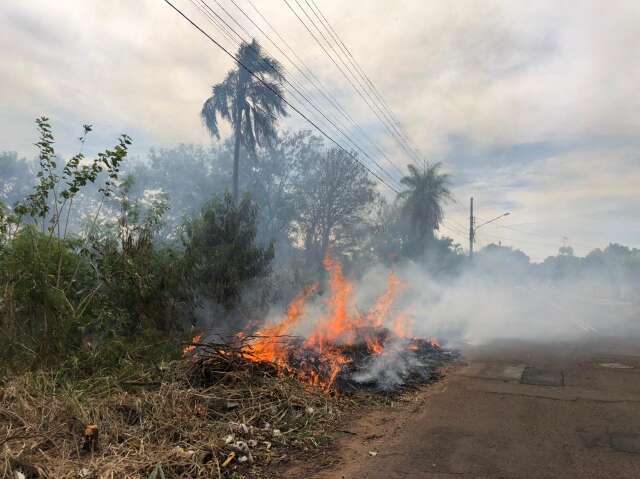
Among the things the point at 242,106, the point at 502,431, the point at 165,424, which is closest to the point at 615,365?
the point at 502,431

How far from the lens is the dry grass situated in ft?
14.8

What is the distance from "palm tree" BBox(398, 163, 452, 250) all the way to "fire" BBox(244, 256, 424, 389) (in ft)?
71.2

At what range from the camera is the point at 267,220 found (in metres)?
36.5

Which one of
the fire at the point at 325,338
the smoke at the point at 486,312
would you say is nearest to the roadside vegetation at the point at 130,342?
the fire at the point at 325,338

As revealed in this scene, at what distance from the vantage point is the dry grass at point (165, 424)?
14.8ft

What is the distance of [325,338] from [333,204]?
25047 mm

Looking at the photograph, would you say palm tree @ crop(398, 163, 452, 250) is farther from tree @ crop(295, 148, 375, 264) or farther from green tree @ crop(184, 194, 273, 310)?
green tree @ crop(184, 194, 273, 310)

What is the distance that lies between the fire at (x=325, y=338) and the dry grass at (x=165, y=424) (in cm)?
101

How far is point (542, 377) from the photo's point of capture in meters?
9.58

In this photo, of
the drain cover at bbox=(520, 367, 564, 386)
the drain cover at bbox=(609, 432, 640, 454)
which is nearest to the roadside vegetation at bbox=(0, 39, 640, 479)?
the drain cover at bbox=(609, 432, 640, 454)

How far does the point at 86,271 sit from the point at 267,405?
4.81 meters

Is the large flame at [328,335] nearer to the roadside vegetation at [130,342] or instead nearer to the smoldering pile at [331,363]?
the smoldering pile at [331,363]

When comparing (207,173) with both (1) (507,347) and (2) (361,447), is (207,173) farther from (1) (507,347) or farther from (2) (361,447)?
(2) (361,447)

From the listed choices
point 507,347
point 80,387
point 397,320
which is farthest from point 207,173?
point 80,387
